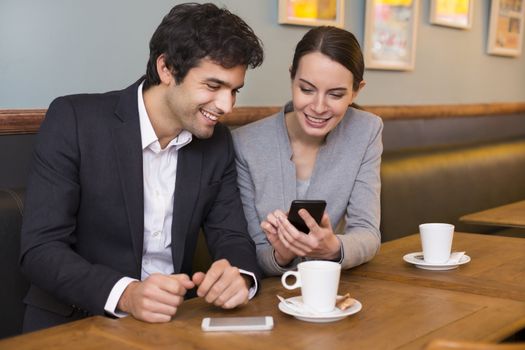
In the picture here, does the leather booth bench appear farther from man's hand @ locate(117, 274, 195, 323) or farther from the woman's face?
man's hand @ locate(117, 274, 195, 323)

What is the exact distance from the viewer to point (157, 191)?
6.36 feet

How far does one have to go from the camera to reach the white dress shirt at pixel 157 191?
6.30 ft

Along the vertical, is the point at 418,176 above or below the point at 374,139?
below

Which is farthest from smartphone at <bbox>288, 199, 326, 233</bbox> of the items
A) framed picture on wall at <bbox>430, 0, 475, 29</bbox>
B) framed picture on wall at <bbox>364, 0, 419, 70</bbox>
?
framed picture on wall at <bbox>430, 0, 475, 29</bbox>

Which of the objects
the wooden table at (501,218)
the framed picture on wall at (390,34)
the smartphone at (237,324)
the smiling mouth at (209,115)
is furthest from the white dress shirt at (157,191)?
the framed picture on wall at (390,34)

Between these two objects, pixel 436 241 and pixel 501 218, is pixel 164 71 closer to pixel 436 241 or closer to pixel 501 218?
Answer: pixel 436 241

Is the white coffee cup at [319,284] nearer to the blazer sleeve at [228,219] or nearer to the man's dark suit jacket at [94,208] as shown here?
the man's dark suit jacket at [94,208]

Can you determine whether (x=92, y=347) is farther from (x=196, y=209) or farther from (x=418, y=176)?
(x=418, y=176)

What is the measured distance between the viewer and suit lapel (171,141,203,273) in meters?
1.94

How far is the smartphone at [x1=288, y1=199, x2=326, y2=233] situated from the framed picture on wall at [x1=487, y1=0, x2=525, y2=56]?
3.24m

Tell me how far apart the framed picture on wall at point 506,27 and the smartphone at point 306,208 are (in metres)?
3.24

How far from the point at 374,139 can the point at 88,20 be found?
3.28 feet

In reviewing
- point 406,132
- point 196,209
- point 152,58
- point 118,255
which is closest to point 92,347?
point 118,255

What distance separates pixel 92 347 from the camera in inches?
50.4
